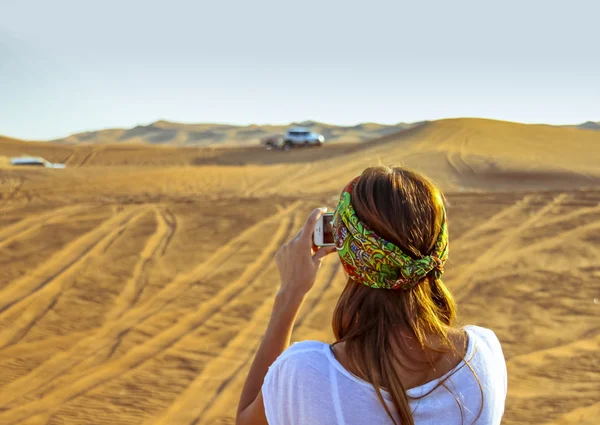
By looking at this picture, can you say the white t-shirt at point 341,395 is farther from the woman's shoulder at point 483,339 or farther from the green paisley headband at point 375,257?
the green paisley headband at point 375,257

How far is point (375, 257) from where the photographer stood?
1437 mm

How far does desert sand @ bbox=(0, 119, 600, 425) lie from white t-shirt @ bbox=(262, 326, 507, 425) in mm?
644

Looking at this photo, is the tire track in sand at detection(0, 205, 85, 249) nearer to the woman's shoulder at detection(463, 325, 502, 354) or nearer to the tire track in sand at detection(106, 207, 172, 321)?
the tire track in sand at detection(106, 207, 172, 321)

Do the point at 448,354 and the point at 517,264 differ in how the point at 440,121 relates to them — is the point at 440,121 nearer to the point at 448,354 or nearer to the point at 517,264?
the point at 517,264

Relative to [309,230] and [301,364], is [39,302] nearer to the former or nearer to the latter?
[309,230]

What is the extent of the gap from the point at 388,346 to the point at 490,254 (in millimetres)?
7652

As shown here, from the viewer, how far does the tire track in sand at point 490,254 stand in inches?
296

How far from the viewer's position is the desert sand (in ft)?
16.4

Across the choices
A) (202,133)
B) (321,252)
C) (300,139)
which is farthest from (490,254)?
(202,133)

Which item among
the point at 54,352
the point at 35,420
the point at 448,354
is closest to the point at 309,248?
the point at 448,354

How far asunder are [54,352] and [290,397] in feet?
16.6

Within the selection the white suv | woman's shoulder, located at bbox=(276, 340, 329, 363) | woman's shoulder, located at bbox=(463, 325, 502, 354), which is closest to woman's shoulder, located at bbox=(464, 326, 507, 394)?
woman's shoulder, located at bbox=(463, 325, 502, 354)

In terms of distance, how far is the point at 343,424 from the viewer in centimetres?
137

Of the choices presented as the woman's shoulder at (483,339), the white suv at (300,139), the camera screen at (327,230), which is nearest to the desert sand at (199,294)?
the camera screen at (327,230)
